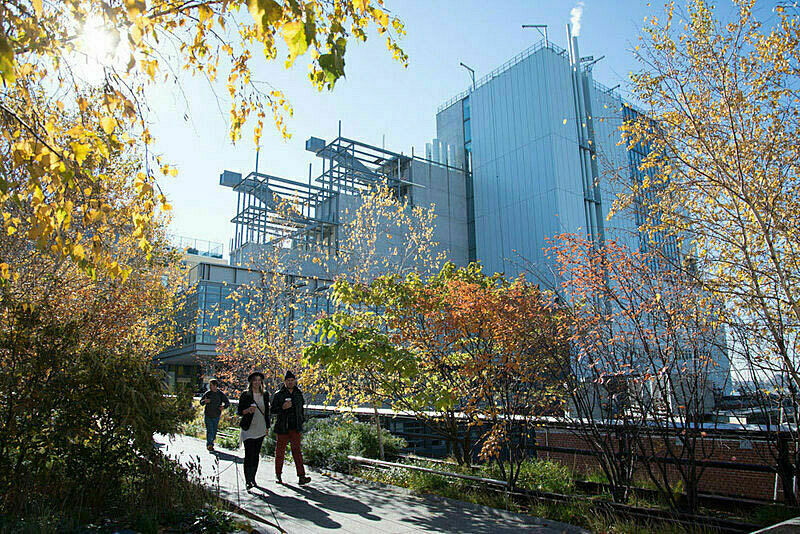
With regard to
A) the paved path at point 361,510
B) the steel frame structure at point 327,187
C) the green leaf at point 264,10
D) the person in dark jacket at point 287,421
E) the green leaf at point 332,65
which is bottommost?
the paved path at point 361,510

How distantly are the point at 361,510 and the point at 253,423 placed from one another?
248cm

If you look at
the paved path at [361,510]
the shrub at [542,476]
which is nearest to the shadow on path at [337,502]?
the paved path at [361,510]

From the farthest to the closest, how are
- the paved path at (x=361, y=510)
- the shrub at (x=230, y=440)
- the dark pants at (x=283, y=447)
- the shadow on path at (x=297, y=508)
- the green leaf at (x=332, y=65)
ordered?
the shrub at (x=230, y=440) → the dark pants at (x=283, y=447) → the shadow on path at (x=297, y=508) → the paved path at (x=361, y=510) → the green leaf at (x=332, y=65)

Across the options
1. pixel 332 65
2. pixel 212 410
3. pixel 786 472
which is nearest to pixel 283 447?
pixel 212 410

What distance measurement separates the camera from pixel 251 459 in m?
8.55

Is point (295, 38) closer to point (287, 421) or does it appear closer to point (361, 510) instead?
point (361, 510)

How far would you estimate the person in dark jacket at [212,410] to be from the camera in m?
13.0

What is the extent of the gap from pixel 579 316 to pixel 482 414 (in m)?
2.00

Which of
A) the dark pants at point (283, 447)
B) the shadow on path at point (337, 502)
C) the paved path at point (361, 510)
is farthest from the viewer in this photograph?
the dark pants at point (283, 447)

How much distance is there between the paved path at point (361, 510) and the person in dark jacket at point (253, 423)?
33cm

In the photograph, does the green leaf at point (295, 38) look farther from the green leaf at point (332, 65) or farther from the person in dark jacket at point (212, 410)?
the person in dark jacket at point (212, 410)

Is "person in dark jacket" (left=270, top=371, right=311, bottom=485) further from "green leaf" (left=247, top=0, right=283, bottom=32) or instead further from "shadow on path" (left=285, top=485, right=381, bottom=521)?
"green leaf" (left=247, top=0, right=283, bottom=32)

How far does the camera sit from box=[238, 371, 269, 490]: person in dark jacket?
8.53m

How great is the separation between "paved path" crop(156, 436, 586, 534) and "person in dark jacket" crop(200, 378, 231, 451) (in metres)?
3.80
